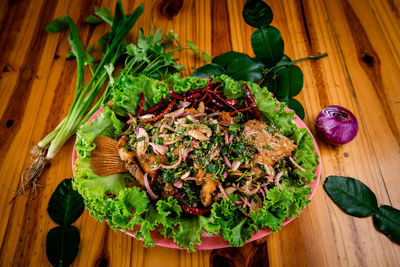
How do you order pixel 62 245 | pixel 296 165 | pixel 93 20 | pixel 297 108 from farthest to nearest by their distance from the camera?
1. pixel 93 20
2. pixel 297 108
3. pixel 62 245
4. pixel 296 165

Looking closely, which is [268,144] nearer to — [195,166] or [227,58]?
[195,166]

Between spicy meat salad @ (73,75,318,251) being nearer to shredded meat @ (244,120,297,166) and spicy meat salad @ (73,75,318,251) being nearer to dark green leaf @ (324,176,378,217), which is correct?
shredded meat @ (244,120,297,166)

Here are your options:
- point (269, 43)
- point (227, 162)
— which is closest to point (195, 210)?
point (227, 162)

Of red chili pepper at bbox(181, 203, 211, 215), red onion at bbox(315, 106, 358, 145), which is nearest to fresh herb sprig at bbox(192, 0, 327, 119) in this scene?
red onion at bbox(315, 106, 358, 145)

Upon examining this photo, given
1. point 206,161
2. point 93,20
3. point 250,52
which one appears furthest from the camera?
point 93,20

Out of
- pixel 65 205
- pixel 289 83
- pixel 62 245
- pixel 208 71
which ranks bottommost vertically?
pixel 62 245

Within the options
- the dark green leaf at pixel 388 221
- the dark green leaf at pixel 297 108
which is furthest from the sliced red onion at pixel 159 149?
the dark green leaf at pixel 388 221
